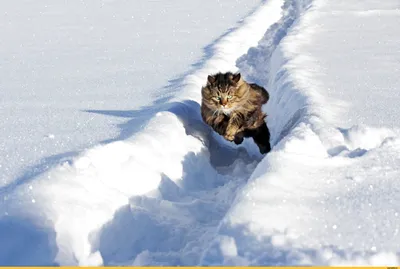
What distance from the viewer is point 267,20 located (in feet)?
51.3

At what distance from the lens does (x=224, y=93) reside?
20.8 ft

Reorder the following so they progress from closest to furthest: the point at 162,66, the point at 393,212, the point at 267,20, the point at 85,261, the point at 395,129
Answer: the point at 85,261 → the point at 393,212 → the point at 395,129 → the point at 162,66 → the point at 267,20

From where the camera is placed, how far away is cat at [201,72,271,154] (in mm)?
6379

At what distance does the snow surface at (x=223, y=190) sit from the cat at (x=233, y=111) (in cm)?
24

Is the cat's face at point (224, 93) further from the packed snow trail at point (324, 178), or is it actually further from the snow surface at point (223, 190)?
the packed snow trail at point (324, 178)

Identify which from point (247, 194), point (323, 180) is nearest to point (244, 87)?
point (323, 180)

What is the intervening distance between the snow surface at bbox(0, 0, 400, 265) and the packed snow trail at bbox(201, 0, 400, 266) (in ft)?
0.04

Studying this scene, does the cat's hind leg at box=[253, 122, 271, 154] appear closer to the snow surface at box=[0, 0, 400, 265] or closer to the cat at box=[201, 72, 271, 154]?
the cat at box=[201, 72, 271, 154]

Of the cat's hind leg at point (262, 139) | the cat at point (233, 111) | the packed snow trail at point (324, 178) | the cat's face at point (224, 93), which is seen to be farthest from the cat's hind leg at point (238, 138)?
the packed snow trail at point (324, 178)

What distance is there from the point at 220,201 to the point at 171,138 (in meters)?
1.07

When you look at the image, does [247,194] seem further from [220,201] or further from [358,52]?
[358,52]

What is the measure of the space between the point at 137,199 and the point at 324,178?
1.40 m

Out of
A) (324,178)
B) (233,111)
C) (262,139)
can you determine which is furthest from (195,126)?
(324,178)

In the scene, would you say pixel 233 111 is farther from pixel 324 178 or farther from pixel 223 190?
pixel 324 178
